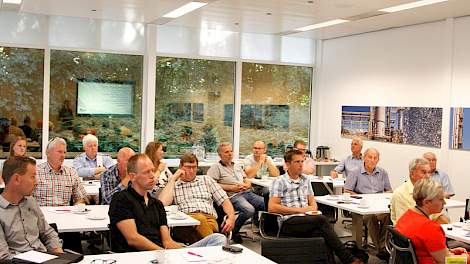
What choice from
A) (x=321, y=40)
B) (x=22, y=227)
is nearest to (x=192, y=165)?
(x=22, y=227)

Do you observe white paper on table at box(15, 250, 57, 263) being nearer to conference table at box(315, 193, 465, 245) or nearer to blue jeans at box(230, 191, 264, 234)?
conference table at box(315, 193, 465, 245)

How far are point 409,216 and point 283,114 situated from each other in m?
8.15

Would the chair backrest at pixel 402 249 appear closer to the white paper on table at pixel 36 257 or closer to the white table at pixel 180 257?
the white table at pixel 180 257

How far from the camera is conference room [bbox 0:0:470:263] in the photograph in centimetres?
886

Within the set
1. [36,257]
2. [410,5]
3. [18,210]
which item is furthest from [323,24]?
[36,257]

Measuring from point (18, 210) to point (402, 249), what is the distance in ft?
9.47

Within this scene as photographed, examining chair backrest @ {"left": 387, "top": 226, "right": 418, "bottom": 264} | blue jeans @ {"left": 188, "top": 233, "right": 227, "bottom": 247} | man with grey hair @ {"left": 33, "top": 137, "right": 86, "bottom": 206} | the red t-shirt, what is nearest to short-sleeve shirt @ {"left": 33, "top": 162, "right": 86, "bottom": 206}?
man with grey hair @ {"left": 33, "top": 137, "right": 86, "bottom": 206}

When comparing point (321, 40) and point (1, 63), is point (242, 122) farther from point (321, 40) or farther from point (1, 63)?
point (1, 63)

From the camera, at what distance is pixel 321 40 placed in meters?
12.5

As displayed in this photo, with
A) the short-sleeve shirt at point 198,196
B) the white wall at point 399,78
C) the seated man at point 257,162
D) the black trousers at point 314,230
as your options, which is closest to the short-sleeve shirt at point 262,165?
the seated man at point 257,162

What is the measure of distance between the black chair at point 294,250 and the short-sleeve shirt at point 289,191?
2.31 meters

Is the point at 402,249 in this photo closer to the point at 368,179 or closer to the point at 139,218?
the point at 139,218

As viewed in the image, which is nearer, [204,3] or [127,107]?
[204,3]

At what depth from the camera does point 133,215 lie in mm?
4496
